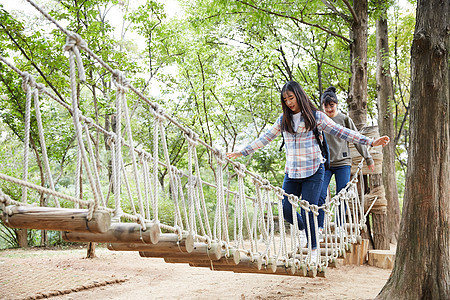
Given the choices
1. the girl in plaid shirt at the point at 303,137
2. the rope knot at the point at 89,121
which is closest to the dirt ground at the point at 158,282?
the girl in plaid shirt at the point at 303,137

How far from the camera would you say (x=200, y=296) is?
3820 mm

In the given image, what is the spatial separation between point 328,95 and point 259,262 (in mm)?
1683

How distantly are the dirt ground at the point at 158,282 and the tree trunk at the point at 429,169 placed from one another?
0.71 metres

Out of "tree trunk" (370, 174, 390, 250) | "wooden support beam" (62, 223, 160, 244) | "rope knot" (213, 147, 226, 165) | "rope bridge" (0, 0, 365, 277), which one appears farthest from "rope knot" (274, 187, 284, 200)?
"tree trunk" (370, 174, 390, 250)

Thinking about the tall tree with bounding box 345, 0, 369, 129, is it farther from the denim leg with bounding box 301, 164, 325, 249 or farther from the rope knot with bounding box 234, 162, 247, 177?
the rope knot with bounding box 234, 162, 247, 177

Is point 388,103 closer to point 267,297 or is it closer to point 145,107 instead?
point 267,297

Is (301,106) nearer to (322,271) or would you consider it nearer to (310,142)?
(310,142)

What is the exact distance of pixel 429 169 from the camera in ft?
9.93

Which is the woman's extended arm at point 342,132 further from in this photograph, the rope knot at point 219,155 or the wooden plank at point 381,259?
the wooden plank at point 381,259

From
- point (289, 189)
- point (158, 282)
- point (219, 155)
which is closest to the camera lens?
point (219, 155)

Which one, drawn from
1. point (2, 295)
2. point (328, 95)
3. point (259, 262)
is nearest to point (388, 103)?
point (328, 95)

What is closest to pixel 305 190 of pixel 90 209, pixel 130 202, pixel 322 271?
pixel 322 271

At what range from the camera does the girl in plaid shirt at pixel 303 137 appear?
8.25ft

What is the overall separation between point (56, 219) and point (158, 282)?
3619 mm
